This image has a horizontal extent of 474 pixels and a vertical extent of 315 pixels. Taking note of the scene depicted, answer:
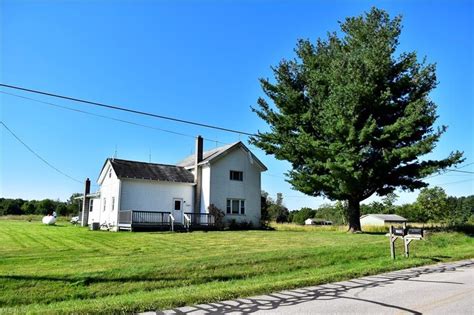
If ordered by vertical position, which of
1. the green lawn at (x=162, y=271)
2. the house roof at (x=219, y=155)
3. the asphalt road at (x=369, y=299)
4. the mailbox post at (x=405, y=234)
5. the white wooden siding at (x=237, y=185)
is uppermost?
the house roof at (x=219, y=155)

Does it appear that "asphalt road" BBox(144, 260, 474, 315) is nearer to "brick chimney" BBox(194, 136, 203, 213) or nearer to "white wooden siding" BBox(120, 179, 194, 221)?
"white wooden siding" BBox(120, 179, 194, 221)

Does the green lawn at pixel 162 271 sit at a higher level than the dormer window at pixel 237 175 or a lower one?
lower

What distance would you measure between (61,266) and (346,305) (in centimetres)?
784

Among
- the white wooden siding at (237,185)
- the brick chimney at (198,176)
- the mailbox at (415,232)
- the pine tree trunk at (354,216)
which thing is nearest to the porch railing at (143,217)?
the brick chimney at (198,176)

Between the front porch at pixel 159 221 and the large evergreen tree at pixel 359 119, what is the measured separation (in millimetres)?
7080

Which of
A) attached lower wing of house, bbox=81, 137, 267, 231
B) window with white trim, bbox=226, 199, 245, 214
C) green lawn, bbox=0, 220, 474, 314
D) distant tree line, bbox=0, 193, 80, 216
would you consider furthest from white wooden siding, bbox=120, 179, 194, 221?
distant tree line, bbox=0, 193, 80, 216

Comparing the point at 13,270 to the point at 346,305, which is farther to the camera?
the point at 13,270

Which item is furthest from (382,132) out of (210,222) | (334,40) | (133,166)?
(133,166)

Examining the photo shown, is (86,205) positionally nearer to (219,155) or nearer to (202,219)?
(202,219)

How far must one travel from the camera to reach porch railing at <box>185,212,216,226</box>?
94.7ft

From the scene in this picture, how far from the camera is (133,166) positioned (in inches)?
1168

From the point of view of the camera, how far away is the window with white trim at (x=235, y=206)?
3098 cm

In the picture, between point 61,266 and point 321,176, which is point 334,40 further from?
point 61,266

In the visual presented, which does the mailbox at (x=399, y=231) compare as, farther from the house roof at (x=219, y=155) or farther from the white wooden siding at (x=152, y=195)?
the white wooden siding at (x=152, y=195)
